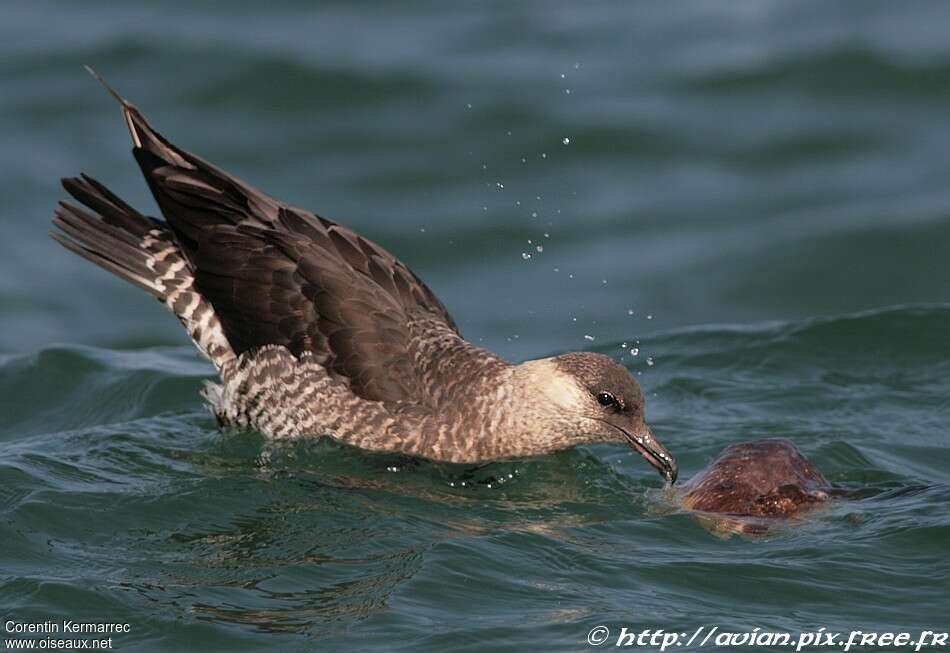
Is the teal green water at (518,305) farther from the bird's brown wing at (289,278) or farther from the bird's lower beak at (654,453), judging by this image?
the bird's brown wing at (289,278)

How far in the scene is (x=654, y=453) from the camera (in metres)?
7.25

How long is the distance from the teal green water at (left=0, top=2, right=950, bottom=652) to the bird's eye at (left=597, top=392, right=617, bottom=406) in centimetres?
40

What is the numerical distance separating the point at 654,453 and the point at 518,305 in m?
4.29

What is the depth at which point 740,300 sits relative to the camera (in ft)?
37.5

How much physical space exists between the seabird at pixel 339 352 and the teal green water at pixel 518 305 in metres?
0.20

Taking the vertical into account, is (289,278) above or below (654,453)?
above

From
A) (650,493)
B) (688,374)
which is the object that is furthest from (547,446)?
(688,374)

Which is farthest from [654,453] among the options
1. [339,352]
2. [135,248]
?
[135,248]

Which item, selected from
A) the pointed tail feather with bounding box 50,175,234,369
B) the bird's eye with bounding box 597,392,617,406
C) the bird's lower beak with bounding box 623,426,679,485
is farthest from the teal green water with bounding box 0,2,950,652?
the pointed tail feather with bounding box 50,175,234,369

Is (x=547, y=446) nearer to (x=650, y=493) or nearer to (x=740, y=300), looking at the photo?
(x=650, y=493)

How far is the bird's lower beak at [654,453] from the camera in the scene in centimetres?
716

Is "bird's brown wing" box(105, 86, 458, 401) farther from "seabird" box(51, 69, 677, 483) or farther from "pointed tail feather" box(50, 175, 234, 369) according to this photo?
"pointed tail feather" box(50, 175, 234, 369)

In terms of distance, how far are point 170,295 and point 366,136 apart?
5.29m

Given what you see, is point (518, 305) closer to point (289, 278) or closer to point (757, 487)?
point (289, 278)
